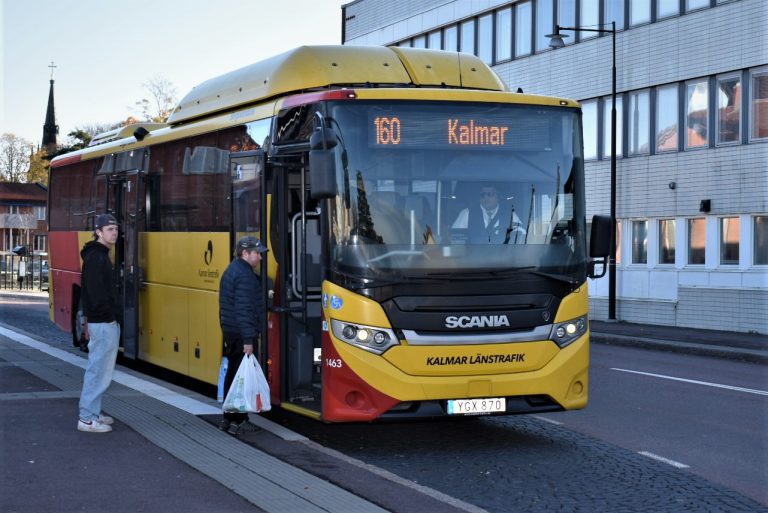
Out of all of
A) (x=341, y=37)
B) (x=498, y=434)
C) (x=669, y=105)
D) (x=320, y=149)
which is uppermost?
(x=341, y=37)

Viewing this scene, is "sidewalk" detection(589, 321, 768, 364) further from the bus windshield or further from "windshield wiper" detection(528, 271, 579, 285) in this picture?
the bus windshield

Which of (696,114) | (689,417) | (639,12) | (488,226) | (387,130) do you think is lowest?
(689,417)

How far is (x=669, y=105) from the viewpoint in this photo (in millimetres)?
32188

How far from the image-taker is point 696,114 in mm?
31094

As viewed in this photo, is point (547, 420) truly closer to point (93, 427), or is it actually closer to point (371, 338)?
point (371, 338)

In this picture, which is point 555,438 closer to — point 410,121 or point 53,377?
point 410,121

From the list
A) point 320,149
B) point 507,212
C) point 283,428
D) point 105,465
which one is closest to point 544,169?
point 507,212

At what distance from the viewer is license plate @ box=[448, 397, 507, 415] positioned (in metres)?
9.67

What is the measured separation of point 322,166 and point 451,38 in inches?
1380

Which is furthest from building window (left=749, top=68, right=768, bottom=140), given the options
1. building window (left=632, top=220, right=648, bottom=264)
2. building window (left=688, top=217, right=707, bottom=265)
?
building window (left=632, top=220, right=648, bottom=264)

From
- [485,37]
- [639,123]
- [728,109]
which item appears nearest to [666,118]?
[639,123]

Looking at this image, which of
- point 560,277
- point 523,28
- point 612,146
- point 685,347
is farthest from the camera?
point 523,28

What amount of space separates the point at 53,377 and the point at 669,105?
2183 cm

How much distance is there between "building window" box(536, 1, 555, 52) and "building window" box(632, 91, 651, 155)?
490cm
